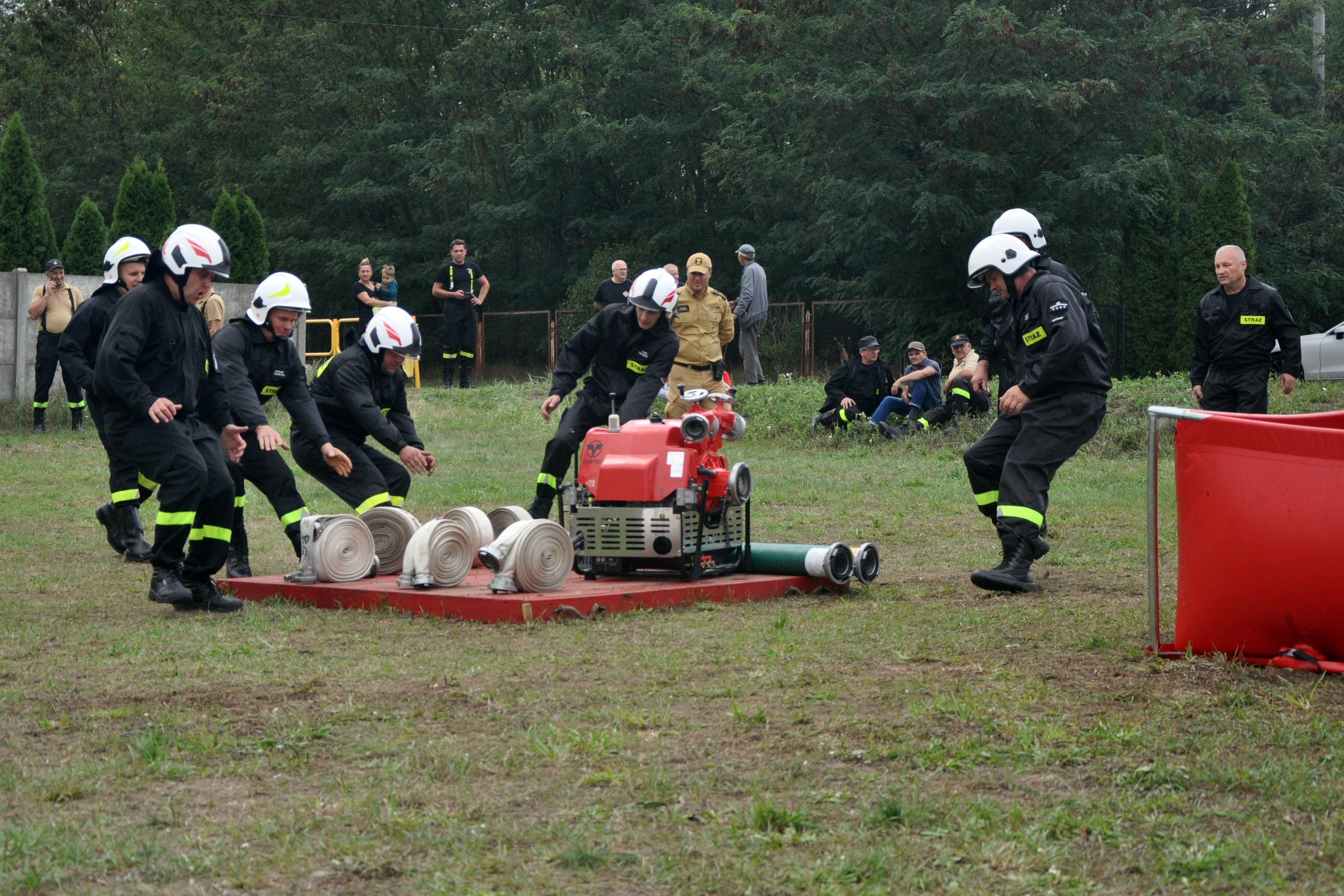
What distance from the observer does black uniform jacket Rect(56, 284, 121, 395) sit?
9.02m

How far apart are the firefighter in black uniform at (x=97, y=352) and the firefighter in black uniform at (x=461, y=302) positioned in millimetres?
12862

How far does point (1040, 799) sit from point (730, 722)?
1.32 meters

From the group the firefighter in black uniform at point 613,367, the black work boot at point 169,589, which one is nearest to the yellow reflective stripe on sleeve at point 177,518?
the black work boot at point 169,589

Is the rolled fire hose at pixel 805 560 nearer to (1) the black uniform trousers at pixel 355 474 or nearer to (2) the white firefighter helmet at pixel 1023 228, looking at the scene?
(2) the white firefighter helmet at pixel 1023 228

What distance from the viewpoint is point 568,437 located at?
9867mm

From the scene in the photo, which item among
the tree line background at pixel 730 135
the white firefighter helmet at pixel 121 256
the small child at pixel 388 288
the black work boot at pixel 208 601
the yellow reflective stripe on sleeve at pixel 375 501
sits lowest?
the black work boot at pixel 208 601

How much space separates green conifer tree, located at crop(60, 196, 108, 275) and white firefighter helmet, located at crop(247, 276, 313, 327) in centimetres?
1516

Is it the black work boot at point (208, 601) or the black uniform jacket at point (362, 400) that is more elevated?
the black uniform jacket at point (362, 400)

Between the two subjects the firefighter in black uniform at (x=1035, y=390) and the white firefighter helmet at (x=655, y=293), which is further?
the white firefighter helmet at (x=655, y=293)

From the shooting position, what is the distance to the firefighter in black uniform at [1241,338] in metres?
10.8

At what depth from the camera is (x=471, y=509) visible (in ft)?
27.7

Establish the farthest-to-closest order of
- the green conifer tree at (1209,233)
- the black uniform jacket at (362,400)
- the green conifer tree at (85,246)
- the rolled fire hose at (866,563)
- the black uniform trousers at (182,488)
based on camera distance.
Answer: the green conifer tree at (1209,233) < the green conifer tree at (85,246) < the black uniform jacket at (362,400) < the rolled fire hose at (866,563) < the black uniform trousers at (182,488)

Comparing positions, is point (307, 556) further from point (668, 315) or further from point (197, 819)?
point (197, 819)

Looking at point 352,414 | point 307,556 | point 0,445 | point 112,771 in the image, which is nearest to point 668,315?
point 352,414
